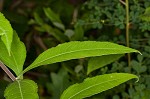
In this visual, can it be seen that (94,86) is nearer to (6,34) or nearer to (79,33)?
(6,34)

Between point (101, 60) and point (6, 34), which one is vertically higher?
point (6, 34)

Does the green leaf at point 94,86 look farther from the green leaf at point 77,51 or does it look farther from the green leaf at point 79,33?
the green leaf at point 79,33

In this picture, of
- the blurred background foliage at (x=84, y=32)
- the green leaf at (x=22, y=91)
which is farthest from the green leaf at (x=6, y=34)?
the blurred background foliage at (x=84, y=32)

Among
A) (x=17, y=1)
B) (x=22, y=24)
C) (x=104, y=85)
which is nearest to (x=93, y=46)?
(x=104, y=85)

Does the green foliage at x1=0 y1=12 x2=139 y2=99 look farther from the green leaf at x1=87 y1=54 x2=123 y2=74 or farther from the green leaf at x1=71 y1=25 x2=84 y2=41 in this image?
the green leaf at x1=71 y1=25 x2=84 y2=41

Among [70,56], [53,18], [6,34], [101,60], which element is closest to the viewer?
[6,34]

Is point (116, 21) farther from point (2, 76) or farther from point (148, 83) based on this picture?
point (2, 76)

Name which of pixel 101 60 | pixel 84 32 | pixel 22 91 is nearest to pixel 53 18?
pixel 84 32

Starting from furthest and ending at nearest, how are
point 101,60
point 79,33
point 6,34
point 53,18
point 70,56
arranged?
point 53,18
point 79,33
point 101,60
point 70,56
point 6,34
